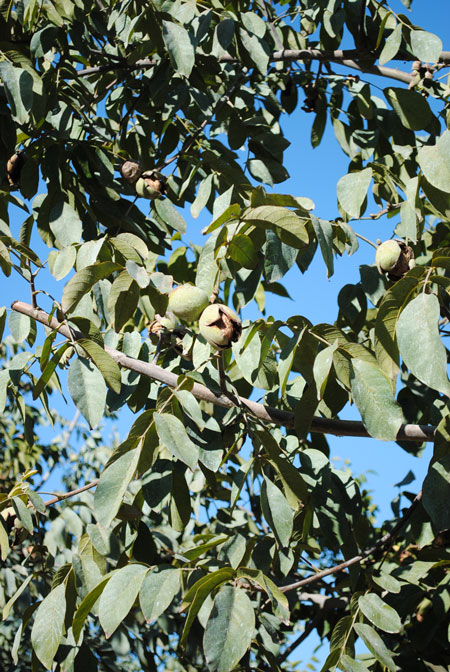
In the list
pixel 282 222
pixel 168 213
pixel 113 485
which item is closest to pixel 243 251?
pixel 282 222

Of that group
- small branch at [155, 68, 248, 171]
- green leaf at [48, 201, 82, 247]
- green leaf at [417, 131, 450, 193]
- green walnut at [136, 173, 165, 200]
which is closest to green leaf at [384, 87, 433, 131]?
small branch at [155, 68, 248, 171]

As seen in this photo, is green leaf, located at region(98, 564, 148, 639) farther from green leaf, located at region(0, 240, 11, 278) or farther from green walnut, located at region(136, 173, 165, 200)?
green walnut, located at region(136, 173, 165, 200)

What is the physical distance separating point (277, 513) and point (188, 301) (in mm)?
485

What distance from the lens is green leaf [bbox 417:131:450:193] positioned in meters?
1.27

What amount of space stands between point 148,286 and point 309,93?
186 cm

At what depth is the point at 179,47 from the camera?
6.32 ft

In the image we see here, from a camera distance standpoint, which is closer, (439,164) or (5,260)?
(439,164)

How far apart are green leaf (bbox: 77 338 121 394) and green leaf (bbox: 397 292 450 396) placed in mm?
622

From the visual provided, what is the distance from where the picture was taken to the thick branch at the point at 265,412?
132 cm

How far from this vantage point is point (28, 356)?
71.3 inches

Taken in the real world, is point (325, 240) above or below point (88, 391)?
above

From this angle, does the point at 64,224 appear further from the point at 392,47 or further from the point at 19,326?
the point at 392,47

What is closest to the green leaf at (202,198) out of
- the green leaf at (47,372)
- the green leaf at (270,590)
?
the green leaf at (47,372)

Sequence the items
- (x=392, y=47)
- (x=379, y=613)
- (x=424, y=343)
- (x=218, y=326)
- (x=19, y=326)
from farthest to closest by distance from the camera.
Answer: (x=392, y=47) → (x=19, y=326) → (x=379, y=613) → (x=218, y=326) → (x=424, y=343)
